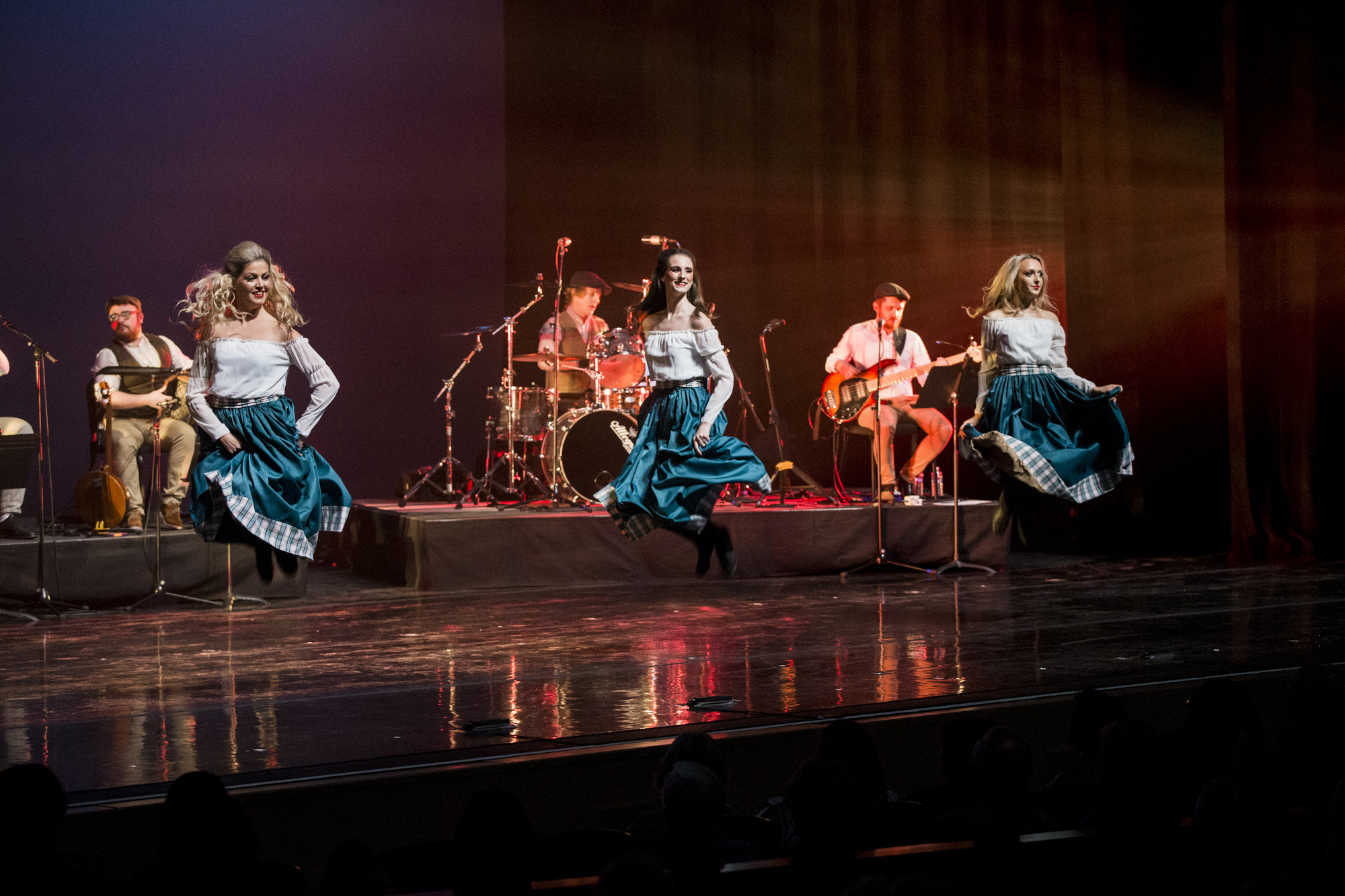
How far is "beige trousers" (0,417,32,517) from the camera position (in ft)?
24.1

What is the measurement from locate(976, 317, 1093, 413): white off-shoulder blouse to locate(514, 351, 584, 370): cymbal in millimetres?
4217

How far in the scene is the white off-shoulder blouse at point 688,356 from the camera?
4.98 metres

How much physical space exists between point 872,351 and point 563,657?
14.8ft

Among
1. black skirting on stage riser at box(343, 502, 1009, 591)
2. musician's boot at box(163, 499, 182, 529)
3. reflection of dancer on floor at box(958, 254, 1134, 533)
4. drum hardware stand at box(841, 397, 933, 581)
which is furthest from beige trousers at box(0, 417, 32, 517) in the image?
reflection of dancer on floor at box(958, 254, 1134, 533)

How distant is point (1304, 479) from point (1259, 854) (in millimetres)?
7156

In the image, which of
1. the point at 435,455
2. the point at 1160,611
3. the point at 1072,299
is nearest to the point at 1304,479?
the point at 1072,299

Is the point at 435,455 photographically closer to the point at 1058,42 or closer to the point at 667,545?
the point at 667,545

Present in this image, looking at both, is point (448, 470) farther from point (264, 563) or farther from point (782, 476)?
point (264, 563)

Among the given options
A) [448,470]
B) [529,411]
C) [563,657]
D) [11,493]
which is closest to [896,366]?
[529,411]

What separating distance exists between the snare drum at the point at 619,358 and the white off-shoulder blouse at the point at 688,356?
Result: 3602 millimetres

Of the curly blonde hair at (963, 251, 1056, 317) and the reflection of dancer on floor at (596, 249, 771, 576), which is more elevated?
the curly blonde hair at (963, 251, 1056, 317)

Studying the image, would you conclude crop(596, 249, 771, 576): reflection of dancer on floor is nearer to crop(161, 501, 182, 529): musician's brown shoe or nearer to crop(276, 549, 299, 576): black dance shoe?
crop(276, 549, 299, 576): black dance shoe

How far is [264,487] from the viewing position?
163 inches

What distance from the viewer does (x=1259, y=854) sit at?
7.53 ft
